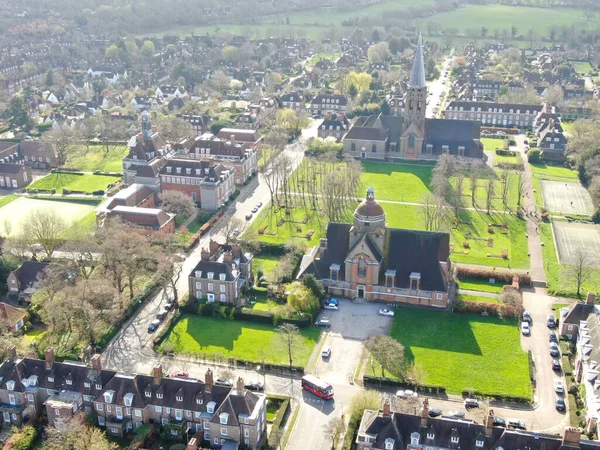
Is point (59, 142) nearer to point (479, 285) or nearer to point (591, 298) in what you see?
point (479, 285)

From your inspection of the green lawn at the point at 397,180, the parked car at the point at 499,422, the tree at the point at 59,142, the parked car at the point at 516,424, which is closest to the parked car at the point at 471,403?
the parked car at the point at 499,422

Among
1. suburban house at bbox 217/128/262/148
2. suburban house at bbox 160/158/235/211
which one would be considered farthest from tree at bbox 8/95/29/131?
→ suburban house at bbox 160/158/235/211

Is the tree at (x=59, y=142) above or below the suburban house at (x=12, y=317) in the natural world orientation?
above

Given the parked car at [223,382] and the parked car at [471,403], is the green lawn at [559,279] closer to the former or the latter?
the parked car at [471,403]

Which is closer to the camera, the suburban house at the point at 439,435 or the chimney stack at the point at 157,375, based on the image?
the suburban house at the point at 439,435

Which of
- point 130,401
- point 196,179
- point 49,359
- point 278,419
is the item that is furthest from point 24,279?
point 278,419

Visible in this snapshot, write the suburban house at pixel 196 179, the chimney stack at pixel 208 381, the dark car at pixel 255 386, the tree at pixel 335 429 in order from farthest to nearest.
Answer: the suburban house at pixel 196 179 < the dark car at pixel 255 386 < the chimney stack at pixel 208 381 < the tree at pixel 335 429
